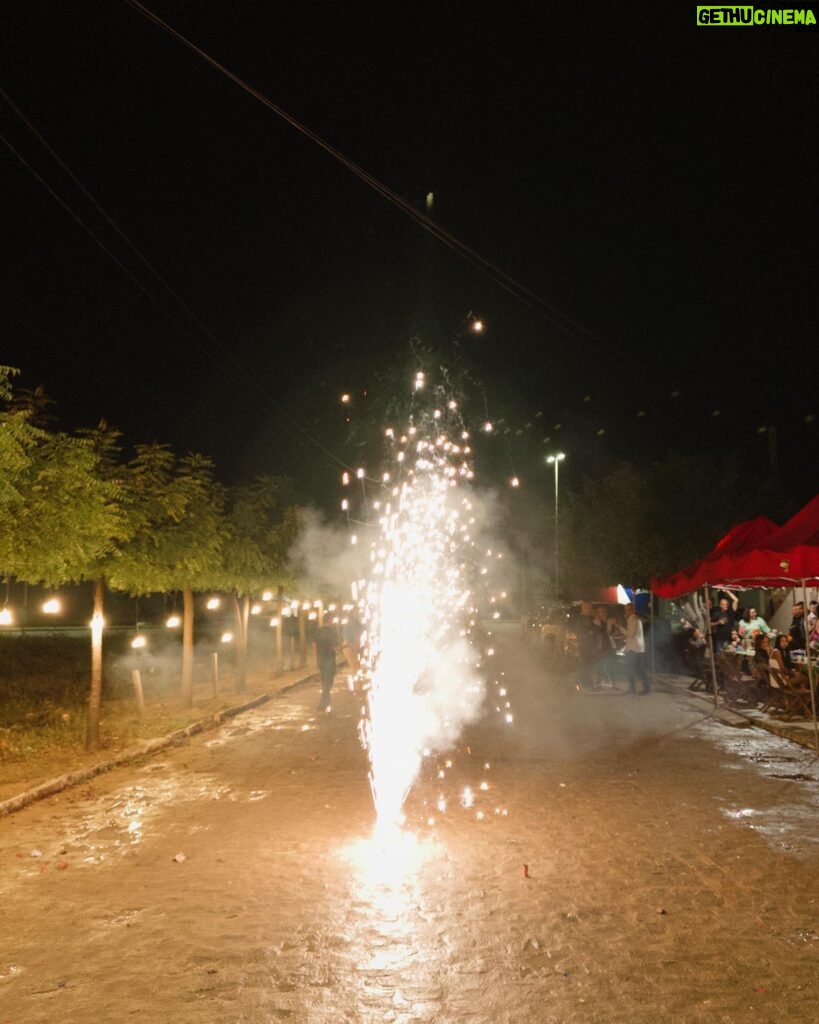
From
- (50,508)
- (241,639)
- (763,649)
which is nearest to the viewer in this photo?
(50,508)

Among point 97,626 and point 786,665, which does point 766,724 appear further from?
point 97,626

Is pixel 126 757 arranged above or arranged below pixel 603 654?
below

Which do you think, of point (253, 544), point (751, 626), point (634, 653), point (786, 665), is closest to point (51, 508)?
point (253, 544)

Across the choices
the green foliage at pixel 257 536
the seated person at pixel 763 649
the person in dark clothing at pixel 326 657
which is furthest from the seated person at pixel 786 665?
the green foliage at pixel 257 536

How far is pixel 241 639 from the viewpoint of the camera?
2230cm

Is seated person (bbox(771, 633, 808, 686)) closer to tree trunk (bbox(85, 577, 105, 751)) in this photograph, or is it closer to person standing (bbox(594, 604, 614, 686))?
person standing (bbox(594, 604, 614, 686))

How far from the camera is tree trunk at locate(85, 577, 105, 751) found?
41.5 ft

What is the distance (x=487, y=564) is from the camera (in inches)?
2704

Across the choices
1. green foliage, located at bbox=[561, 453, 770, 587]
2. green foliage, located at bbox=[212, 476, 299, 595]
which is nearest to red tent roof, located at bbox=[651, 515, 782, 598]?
green foliage, located at bbox=[212, 476, 299, 595]


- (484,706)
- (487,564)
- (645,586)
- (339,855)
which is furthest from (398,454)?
(487,564)

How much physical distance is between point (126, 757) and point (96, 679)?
5.16 feet

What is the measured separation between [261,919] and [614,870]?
2697 mm

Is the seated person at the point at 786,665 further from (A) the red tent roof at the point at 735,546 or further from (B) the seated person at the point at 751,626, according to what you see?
(A) the red tent roof at the point at 735,546

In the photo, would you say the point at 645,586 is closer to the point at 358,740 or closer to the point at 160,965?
the point at 358,740
